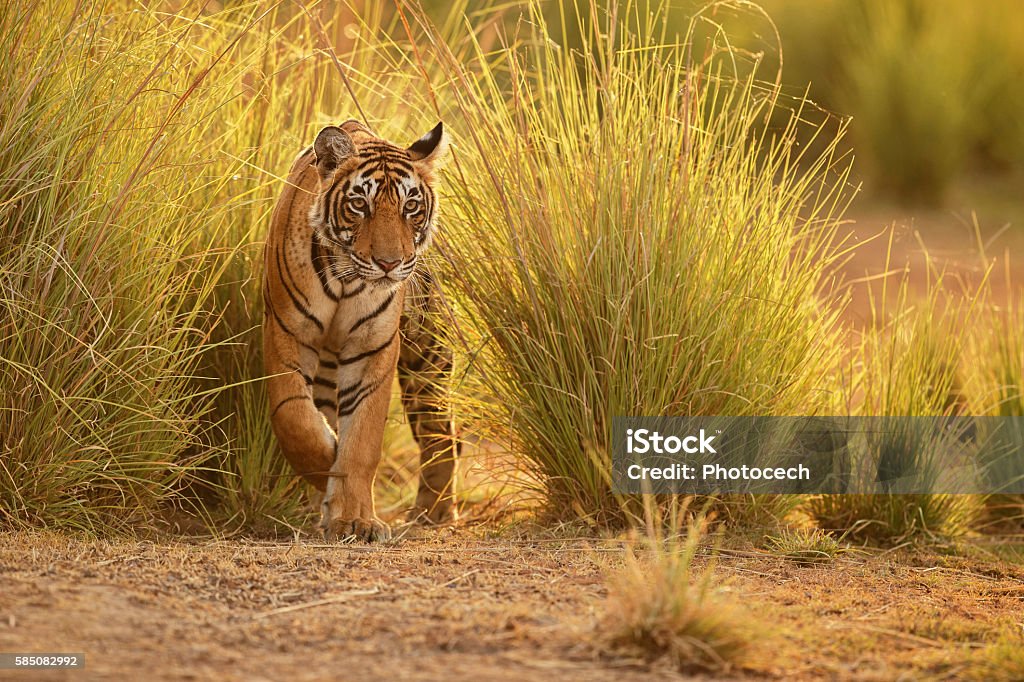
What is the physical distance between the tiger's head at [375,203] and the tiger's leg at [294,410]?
0.34 metres

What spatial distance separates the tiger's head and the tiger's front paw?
29.9 inches

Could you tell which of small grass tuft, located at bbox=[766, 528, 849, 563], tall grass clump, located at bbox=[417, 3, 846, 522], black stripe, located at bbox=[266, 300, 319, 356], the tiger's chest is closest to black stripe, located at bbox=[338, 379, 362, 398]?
the tiger's chest

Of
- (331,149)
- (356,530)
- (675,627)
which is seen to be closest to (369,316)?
(331,149)

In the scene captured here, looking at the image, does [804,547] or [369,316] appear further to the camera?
[369,316]

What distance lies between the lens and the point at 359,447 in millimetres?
3949

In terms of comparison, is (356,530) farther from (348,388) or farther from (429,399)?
(429,399)

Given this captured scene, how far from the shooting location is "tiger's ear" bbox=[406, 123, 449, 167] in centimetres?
403

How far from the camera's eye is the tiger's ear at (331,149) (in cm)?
390

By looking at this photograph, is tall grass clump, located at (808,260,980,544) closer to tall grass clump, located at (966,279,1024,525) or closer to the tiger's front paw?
tall grass clump, located at (966,279,1024,525)

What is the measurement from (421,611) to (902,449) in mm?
2339

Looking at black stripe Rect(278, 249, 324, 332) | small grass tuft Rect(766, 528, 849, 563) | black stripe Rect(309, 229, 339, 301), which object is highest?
black stripe Rect(309, 229, 339, 301)

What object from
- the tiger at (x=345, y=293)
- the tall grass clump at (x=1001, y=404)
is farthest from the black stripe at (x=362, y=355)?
the tall grass clump at (x=1001, y=404)

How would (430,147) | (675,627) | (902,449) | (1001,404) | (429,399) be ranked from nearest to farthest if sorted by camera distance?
(675,627), (430,147), (902,449), (429,399), (1001,404)

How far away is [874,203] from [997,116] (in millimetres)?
1965
